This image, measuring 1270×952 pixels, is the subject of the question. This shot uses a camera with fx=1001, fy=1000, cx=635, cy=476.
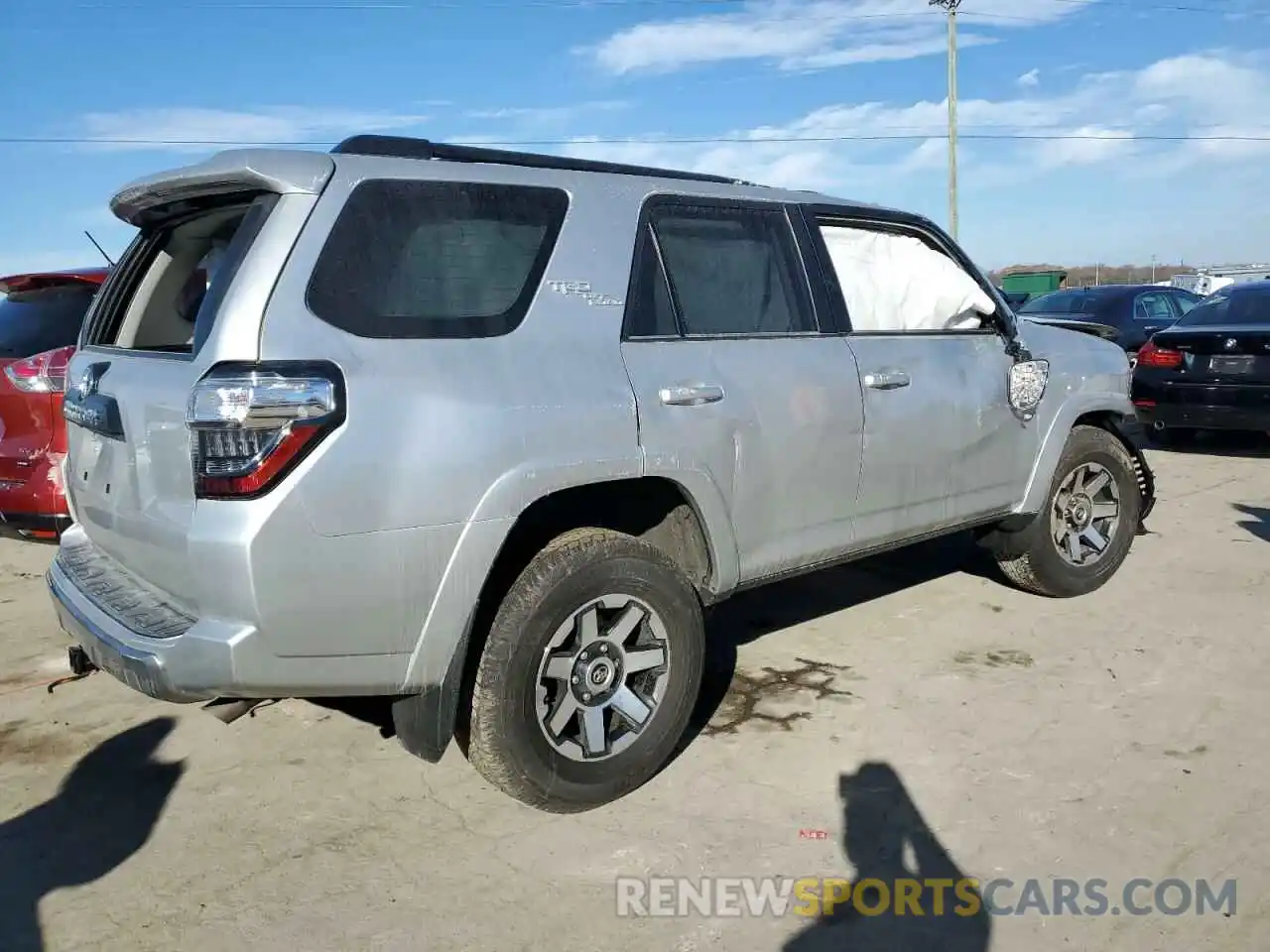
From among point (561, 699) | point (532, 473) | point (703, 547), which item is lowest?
point (561, 699)

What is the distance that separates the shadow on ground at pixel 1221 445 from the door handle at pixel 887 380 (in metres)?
6.86

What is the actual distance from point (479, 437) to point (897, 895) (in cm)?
165

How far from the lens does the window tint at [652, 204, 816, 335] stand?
3412 millimetres

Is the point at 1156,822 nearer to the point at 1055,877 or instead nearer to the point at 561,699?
the point at 1055,877

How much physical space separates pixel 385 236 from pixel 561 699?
4.70 ft

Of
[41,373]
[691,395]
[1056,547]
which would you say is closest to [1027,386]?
[1056,547]

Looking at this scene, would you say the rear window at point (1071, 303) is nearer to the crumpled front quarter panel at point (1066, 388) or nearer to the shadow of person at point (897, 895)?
the crumpled front quarter panel at point (1066, 388)

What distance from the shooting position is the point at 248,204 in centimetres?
290

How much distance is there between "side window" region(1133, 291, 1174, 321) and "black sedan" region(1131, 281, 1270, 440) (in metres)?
2.56

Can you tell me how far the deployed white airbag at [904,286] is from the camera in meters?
4.31

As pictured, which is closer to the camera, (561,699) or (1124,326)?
(561,699)

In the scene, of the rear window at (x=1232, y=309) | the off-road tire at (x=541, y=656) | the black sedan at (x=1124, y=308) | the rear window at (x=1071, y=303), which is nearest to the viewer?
the off-road tire at (x=541, y=656)

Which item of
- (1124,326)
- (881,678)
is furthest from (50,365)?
(1124,326)

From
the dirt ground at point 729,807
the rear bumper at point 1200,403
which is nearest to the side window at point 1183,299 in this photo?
the rear bumper at point 1200,403
